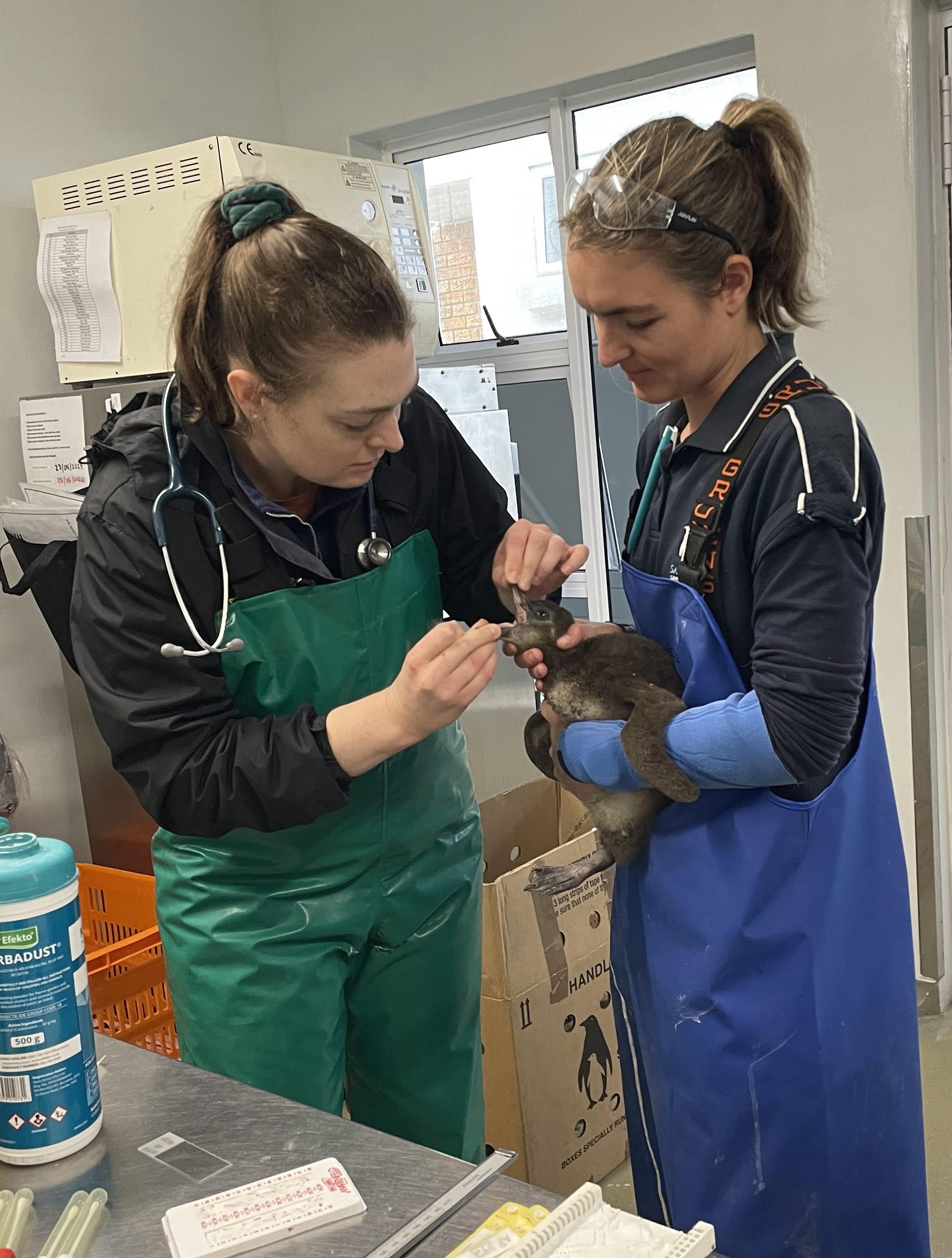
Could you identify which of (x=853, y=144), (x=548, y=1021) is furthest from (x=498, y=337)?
(x=548, y=1021)

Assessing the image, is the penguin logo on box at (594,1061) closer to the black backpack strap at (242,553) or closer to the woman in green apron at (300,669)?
the woman in green apron at (300,669)

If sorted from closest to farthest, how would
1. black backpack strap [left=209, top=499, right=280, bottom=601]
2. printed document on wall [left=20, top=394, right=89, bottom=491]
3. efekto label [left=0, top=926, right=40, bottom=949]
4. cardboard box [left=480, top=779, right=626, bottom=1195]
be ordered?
efekto label [left=0, top=926, right=40, bottom=949], black backpack strap [left=209, top=499, right=280, bottom=601], cardboard box [left=480, top=779, right=626, bottom=1195], printed document on wall [left=20, top=394, right=89, bottom=491]

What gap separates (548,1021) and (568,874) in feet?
2.68

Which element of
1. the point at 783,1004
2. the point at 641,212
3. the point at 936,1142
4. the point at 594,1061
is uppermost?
the point at 641,212

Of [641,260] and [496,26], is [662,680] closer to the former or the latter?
[641,260]

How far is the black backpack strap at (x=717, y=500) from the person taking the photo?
1225mm

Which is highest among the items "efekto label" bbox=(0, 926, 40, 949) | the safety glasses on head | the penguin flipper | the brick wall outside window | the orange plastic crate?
the brick wall outside window

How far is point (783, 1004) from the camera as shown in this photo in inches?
48.8

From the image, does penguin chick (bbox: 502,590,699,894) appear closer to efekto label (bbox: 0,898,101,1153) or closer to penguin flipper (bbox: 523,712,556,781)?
penguin flipper (bbox: 523,712,556,781)

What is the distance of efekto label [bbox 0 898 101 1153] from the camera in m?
0.92

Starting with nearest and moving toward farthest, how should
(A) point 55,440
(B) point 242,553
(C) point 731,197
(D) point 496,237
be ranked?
(C) point 731,197, (B) point 242,553, (A) point 55,440, (D) point 496,237

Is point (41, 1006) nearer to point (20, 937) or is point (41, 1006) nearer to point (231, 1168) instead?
point (20, 937)

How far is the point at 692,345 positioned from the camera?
1280 millimetres

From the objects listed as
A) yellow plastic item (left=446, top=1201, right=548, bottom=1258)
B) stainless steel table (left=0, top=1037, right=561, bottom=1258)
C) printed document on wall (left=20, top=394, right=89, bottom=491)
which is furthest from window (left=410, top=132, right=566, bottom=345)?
yellow plastic item (left=446, top=1201, right=548, bottom=1258)
